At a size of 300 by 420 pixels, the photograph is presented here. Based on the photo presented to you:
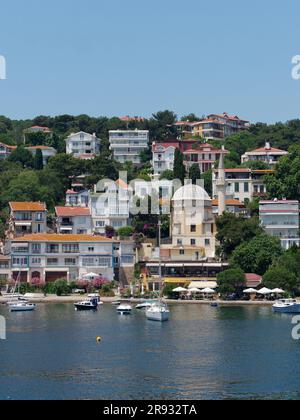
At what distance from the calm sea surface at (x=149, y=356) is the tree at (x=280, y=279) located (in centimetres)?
478

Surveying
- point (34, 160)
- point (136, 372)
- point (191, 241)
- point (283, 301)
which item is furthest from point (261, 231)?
point (136, 372)

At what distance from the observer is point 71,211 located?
72.8 meters

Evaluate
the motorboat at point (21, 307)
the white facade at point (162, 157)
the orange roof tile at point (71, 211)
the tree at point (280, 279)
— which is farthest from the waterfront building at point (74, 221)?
the white facade at point (162, 157)

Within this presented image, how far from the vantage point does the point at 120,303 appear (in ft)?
203

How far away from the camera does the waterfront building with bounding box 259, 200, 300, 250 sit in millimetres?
70812

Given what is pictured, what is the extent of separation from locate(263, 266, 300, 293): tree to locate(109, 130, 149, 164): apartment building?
127 ft

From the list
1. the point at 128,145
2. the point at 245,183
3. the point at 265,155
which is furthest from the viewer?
the point at 128,145

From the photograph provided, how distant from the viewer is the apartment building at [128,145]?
329ft

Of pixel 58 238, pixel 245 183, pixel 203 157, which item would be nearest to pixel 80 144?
pixel 203 157

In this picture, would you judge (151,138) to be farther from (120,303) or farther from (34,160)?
(120,303)

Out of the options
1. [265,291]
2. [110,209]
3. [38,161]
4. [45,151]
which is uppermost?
[45,151]

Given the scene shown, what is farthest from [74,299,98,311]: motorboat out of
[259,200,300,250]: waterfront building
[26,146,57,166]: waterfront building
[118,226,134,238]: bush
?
[26,146,57,166]: waterfront building

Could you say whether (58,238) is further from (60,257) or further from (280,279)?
(280,279)

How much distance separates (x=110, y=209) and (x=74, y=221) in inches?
97.5
